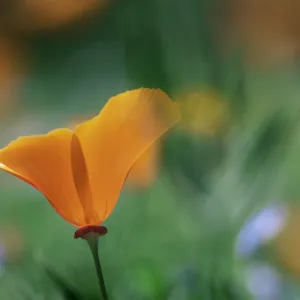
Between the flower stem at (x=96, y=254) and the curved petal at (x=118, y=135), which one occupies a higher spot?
the curved petal at (x=118, y=135)

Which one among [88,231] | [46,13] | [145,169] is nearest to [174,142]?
[145,169]

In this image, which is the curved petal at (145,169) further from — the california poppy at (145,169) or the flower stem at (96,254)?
the flower stem at (96,254)

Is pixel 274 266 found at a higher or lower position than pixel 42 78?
lower

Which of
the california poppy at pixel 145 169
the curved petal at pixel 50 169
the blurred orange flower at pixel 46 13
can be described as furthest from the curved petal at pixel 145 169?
the blurred orange flower at pixel 46 13

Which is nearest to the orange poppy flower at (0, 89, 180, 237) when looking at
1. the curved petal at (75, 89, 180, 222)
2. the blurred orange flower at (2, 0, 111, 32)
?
the curved petal at (75, 89, 180, 222)

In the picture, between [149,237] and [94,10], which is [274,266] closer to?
[149,237]

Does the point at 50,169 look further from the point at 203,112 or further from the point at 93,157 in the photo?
the point at 203,112

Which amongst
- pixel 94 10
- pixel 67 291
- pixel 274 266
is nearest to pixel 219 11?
pixel 94 10

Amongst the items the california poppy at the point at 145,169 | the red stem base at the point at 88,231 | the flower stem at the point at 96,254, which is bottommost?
the flower stem at the point at 96,254

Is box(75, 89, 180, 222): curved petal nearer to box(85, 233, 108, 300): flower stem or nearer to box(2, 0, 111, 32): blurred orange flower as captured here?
box(85, 233, 108, 300): flower stem
